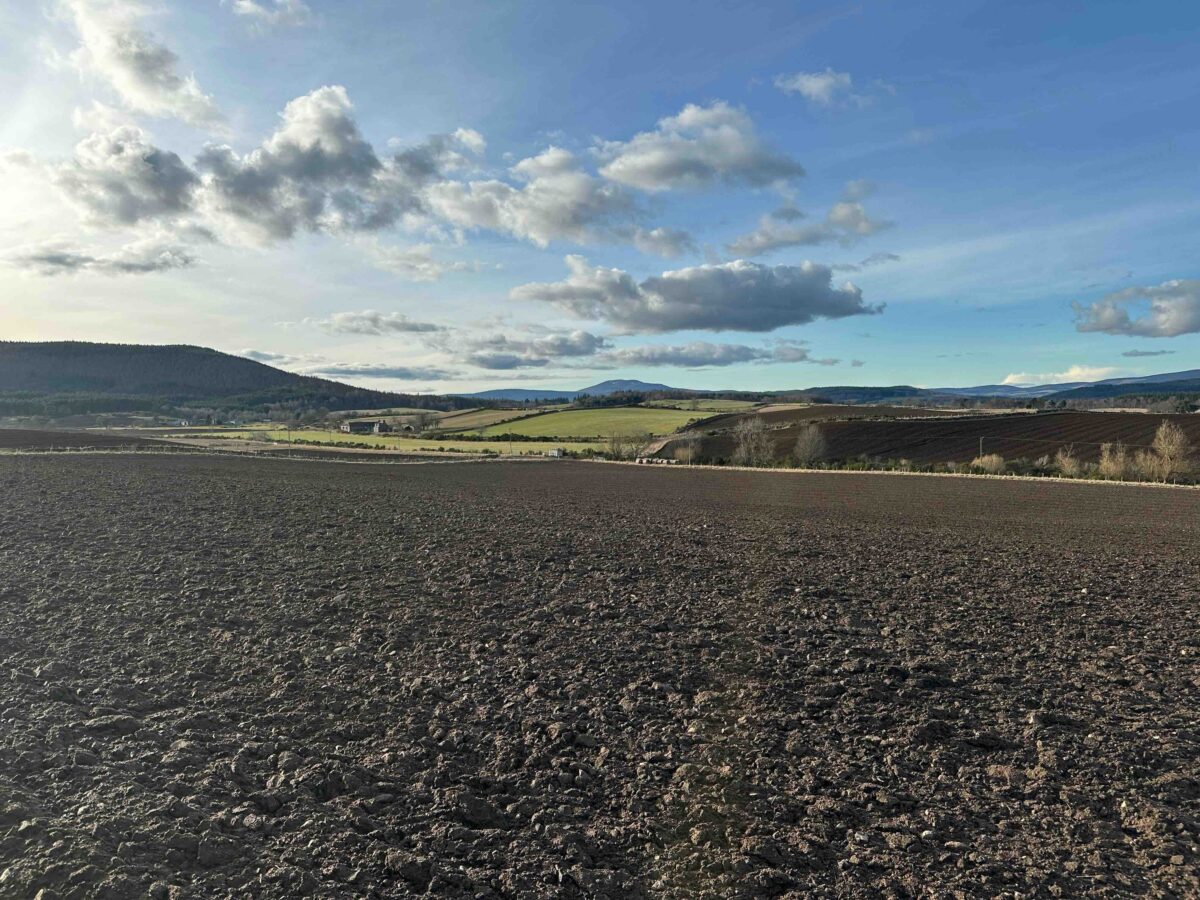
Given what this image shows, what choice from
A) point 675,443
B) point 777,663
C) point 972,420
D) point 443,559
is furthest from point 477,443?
point 777,663

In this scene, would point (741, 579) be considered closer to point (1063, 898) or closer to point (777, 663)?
point (777, 663)

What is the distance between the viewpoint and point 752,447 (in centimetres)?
7581

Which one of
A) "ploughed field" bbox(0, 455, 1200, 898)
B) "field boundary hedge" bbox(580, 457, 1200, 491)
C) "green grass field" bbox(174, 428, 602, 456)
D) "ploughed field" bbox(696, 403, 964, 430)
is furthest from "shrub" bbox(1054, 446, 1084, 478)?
"green grass field" bbox(174, 428, 602, 456)

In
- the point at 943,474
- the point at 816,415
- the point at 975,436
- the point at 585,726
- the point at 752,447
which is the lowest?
the point at 943,474

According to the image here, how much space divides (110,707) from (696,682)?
5513mm

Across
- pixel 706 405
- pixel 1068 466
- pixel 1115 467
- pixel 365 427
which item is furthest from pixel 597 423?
pixel 1115 467

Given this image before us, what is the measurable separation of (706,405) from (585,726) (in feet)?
449

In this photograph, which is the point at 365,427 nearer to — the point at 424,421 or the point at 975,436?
the point at 424,421

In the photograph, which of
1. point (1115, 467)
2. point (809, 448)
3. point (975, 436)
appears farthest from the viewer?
point (975, 436)

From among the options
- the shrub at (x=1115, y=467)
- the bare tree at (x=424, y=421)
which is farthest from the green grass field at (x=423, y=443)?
→ the shrub at (x=1115, y=467)

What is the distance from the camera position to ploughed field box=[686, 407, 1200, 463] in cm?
6931

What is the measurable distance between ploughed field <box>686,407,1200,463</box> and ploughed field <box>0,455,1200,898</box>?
202ft

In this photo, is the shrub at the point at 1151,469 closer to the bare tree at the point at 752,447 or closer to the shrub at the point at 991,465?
the shrub at the point at 991,465

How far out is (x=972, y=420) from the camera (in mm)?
87375
